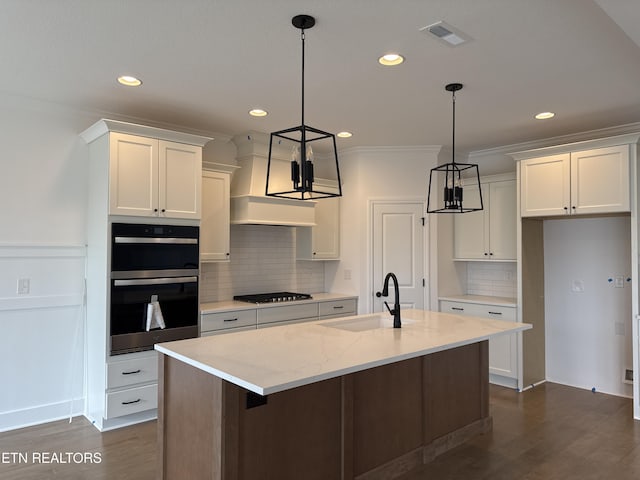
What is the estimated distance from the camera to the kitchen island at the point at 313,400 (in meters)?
2.14

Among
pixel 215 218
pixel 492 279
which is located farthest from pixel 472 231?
pixel 215 218

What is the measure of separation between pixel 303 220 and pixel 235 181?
0.85 meters

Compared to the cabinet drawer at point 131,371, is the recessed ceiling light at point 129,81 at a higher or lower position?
higher

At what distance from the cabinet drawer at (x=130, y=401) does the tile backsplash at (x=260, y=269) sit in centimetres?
113

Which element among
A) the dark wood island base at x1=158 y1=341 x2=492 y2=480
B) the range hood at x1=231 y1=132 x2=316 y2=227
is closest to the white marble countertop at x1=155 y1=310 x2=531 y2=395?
the dark wood island base at x1=158 y1=341 x2=492 y2=480

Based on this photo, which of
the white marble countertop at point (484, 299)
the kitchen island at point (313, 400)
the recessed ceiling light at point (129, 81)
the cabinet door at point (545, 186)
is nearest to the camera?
the kitchen island at point (313, 400)

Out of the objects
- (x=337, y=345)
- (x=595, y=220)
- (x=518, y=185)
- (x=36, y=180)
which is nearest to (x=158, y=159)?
(x=36, y=180)

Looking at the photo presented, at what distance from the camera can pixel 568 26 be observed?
99.4 inches

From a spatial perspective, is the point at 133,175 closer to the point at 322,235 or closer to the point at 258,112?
the point at 258,112

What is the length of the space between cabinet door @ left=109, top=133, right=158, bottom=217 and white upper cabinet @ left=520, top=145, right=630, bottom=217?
353 centimetres

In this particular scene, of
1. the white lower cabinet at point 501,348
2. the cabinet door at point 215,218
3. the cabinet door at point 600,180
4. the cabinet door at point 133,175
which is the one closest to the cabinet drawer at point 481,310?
the white lower cabinet at point 501,348

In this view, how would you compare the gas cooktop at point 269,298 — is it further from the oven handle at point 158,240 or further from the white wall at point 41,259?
the white wall at point 41,259

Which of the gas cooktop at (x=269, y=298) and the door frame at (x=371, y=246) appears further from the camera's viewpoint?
the door frame at (x=371, y=246)

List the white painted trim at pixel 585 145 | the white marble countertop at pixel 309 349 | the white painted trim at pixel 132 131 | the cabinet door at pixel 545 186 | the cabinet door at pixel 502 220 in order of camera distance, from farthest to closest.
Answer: the cabinet door at pixel 502 220
the cabinet door at pixel 545 186
the white painted trim at pixel 585 145
the white painted trim at pixel 132 131
the white marble countertop at pixel 309 349
